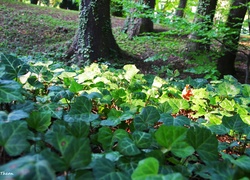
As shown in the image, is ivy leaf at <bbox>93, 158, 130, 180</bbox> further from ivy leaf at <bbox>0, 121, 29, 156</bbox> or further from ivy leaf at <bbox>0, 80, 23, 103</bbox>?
ivy leaf at <bbox>0, 80, 23, 103</bbox>

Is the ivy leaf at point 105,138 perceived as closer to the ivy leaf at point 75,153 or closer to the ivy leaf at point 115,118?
the ivy leaf at point 115,118

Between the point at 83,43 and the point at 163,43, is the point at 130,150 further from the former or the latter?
the point at 83,43

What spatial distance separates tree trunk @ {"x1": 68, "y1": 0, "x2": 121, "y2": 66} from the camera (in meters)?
6.32

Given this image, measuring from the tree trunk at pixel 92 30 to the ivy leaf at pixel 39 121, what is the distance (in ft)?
17.8

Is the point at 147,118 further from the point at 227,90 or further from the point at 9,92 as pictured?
the point at 227,90

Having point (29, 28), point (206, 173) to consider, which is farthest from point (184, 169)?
point (29, 28)

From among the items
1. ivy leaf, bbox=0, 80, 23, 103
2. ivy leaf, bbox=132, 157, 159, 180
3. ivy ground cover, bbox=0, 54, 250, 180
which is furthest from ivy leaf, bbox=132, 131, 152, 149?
ivy leaf, bbox=0, 80, 23, 103

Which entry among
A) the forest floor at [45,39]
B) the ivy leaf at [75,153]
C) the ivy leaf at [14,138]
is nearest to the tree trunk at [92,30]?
the forest floor at [45,39]

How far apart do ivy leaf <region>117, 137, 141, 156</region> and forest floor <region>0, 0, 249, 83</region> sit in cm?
534

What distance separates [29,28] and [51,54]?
3.35 m

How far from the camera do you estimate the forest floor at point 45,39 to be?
7062mm

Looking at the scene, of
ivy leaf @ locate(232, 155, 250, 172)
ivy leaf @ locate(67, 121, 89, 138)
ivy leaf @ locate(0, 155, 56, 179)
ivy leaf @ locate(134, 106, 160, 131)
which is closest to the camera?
ivy leaf @ locate(0, 155, 56, 179)

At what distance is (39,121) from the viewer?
1.00 meters

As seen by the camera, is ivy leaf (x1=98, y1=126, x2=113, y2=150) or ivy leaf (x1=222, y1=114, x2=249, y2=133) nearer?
ivy leaf (x1=98, y1=126, x2=113, y2=150)
